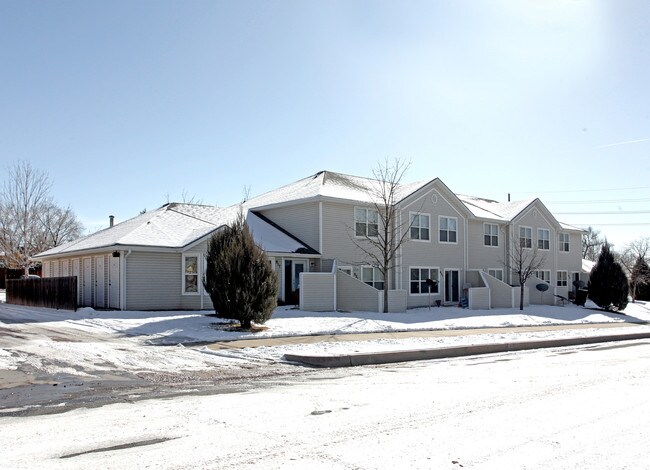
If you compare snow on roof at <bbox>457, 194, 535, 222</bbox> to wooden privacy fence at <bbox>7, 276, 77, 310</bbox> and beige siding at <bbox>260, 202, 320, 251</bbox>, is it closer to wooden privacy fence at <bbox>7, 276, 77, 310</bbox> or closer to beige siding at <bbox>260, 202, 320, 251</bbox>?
beige siding at <bbox>260, 202, 320, 251</bbox>

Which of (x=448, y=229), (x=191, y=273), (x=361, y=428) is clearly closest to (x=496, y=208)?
(x=448, y=229)

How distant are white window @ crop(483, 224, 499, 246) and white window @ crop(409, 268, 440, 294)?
221 inches

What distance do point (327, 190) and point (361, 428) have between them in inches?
896

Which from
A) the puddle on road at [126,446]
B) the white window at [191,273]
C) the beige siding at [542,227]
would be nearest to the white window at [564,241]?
the beige siding at [542,227]

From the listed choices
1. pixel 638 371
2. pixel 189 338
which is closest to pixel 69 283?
pixel 189 338

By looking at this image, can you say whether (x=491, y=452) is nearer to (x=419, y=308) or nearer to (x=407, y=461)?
(x=407, y=461)

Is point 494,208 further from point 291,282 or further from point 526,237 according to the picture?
point 291,282

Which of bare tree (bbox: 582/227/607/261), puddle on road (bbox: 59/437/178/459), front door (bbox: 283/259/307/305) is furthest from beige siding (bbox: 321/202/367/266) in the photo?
bare tree (bbox: 582/227/607/261)

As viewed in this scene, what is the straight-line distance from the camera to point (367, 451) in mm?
6152

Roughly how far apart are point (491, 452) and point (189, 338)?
1168cm

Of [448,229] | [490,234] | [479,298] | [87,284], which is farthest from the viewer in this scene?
[490,234]

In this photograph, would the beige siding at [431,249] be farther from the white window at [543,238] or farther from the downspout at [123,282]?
the downspout at [123,282]

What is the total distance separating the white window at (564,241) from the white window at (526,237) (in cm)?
532

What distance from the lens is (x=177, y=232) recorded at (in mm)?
26609
